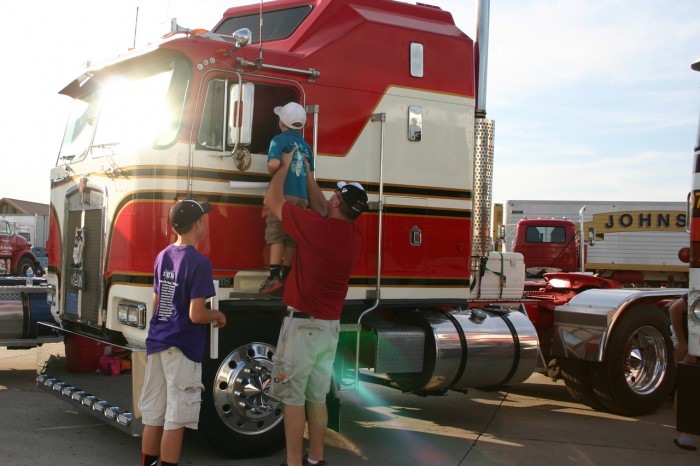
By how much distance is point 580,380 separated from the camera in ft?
28.1

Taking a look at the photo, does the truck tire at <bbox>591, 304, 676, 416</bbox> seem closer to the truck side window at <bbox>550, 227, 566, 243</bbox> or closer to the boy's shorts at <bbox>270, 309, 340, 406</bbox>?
the boy's shorts at <bbox>270, 309, 340, 406</bbox>

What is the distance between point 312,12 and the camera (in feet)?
22.8

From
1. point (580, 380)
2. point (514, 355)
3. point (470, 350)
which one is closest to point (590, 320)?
point (580, 380)

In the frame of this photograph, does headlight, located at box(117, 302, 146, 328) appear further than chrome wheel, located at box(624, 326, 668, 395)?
No

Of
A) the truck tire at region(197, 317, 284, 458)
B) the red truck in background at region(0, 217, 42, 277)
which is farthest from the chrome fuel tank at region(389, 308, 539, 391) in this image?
the red truck in background at region(0, 217, 42, 277)

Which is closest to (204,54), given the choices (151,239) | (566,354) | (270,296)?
(151,239)

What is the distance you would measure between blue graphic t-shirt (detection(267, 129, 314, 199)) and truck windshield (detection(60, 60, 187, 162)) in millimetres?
795

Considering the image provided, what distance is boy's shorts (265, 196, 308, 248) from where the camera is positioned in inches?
244

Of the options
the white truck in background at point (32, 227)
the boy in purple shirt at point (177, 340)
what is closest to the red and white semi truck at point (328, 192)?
the boy in purple shirt at point (177, 340)

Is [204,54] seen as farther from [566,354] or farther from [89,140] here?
[566,354]

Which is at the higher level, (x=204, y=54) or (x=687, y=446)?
(x=204, y=54)

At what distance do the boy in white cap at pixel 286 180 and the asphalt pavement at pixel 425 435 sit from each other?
149 cm

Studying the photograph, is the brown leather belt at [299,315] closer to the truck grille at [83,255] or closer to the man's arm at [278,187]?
the man's arm at [278,187]

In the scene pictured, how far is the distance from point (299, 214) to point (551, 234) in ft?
41.3
